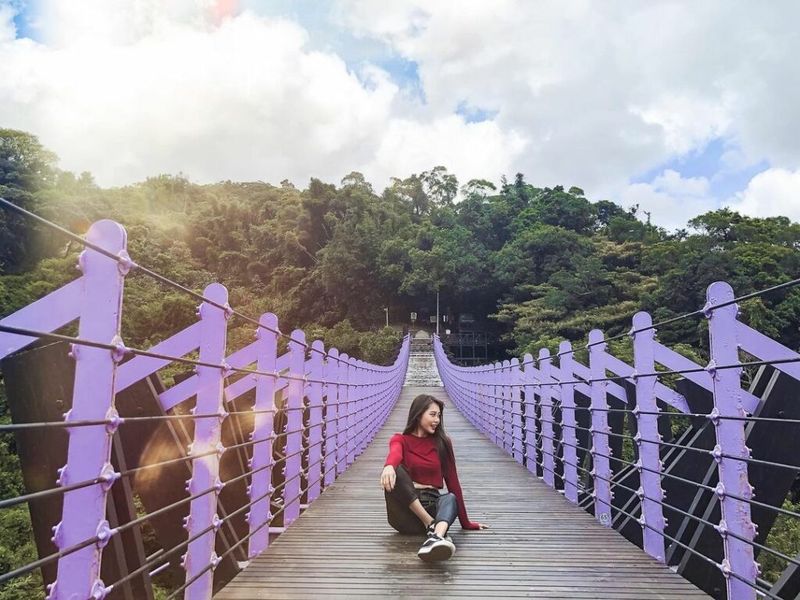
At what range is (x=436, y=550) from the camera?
2.61 metres

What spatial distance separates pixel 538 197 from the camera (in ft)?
155

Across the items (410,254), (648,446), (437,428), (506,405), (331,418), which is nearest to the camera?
(648,446)

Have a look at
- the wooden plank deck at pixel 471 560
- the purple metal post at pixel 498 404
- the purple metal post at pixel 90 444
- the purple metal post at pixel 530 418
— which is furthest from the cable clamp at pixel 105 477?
the purple metal post at pixel 498 404

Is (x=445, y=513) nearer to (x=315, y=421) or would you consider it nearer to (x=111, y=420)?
(x=315, y=421)

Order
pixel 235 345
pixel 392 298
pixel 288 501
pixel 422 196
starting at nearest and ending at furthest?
pixel 288 501 → pixel 235 345 → pixel 392 298 → pixel 422 196

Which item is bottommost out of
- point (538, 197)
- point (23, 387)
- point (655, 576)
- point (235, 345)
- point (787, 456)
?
point (655, 576)

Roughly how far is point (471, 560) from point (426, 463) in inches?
22.9

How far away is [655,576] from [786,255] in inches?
1048

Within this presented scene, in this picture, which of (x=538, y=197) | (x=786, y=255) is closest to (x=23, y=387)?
(x=786, y=255)

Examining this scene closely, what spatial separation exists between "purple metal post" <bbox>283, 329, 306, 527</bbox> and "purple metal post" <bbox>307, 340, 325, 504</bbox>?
36 cm

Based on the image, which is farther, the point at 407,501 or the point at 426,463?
the point at 426,463

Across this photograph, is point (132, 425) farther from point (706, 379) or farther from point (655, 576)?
point (706, 379)

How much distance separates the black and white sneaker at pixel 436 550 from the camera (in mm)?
2602

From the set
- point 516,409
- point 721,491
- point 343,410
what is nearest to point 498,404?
point 516,409
